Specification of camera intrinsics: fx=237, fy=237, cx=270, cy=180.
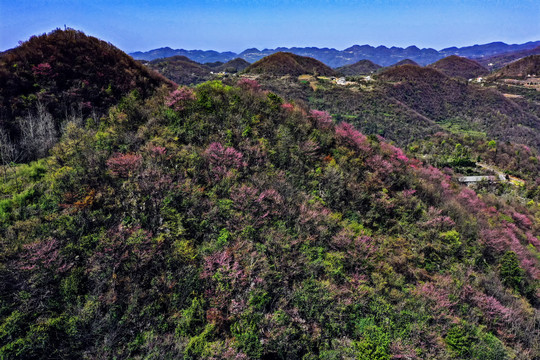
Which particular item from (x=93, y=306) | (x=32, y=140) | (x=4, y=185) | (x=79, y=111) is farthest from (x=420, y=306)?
(x=79, y=111)

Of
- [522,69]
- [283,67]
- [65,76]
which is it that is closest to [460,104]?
[522,69]

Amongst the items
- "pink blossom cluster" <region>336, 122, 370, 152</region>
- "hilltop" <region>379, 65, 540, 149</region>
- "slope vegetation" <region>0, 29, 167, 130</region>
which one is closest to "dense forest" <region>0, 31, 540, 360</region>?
"slope vegetation" <region>0, 29, 167, 130</region>

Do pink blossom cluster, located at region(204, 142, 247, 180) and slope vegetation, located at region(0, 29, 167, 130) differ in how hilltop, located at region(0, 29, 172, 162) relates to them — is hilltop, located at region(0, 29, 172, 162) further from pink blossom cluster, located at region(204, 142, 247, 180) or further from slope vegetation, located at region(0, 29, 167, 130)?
pink blossom cluster, located at region(204, 142, 247, 180)

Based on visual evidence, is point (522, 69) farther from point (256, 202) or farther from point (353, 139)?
point (256, 202)

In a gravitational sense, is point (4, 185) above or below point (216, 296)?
above

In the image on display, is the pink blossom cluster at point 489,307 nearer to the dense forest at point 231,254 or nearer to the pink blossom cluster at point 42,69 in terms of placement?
the dense forest at point 231,254

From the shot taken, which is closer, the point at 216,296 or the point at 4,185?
the point at 216,296

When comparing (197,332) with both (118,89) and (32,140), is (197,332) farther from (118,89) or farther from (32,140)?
(118,89)
